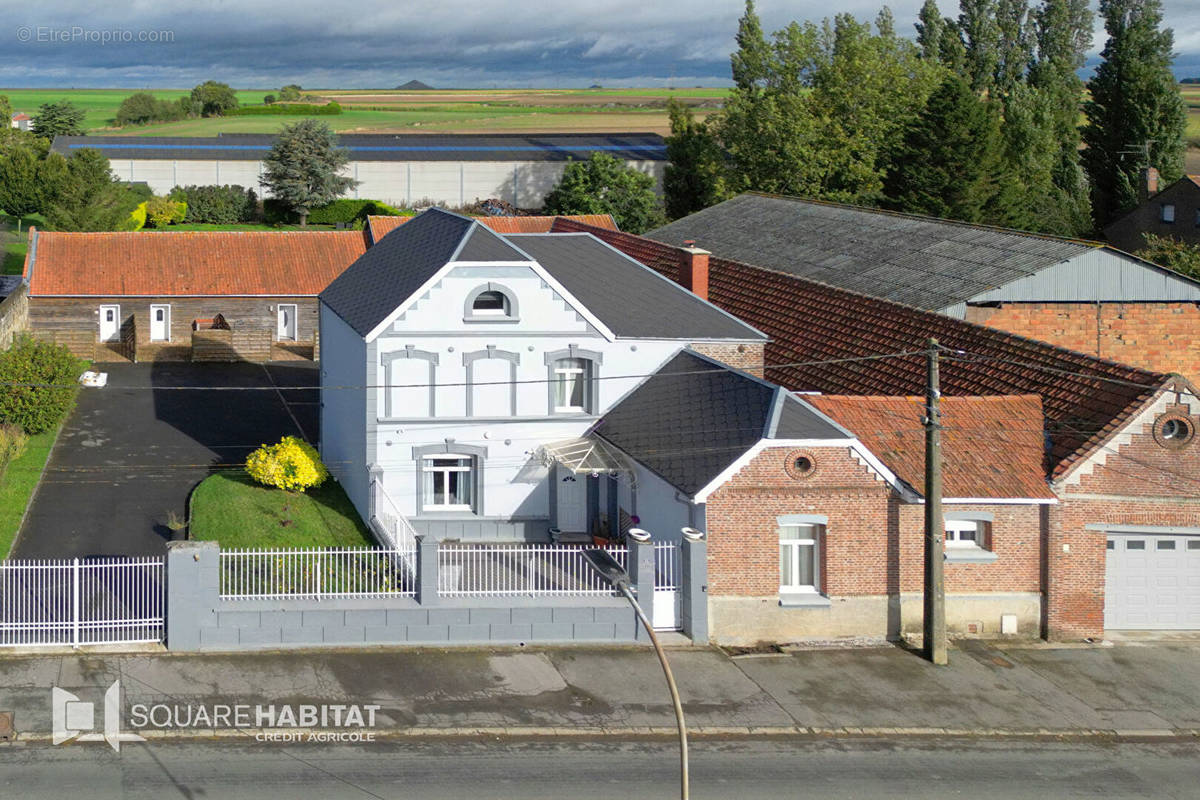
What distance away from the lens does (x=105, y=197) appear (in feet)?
261

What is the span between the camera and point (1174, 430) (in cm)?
3156

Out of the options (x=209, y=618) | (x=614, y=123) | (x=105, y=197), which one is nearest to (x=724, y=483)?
(x=209, y=618)

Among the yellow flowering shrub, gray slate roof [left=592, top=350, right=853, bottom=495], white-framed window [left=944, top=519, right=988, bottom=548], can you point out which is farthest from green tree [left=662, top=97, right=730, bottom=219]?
white-framed window [left=944, top=519, right=988, bottom=548]

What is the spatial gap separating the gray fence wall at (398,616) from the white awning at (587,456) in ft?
18.2

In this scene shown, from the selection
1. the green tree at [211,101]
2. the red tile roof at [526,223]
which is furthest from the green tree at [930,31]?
the green tree at [211,101]

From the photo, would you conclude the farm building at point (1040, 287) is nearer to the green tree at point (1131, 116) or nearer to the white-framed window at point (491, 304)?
the white-framed window at point (491, 304)

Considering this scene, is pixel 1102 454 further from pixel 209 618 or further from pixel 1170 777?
pixel 209 618

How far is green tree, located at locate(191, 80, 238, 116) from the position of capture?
17200 centimetres

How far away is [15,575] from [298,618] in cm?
536

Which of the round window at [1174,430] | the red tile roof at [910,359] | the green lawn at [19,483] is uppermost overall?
the red tile roof at [910,359]

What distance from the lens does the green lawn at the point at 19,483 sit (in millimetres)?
36750

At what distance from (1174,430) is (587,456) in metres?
13.3

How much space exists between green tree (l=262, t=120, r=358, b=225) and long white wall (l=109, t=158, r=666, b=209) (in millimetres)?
3663

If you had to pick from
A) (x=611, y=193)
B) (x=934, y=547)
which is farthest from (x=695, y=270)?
(x=611, y=193)
